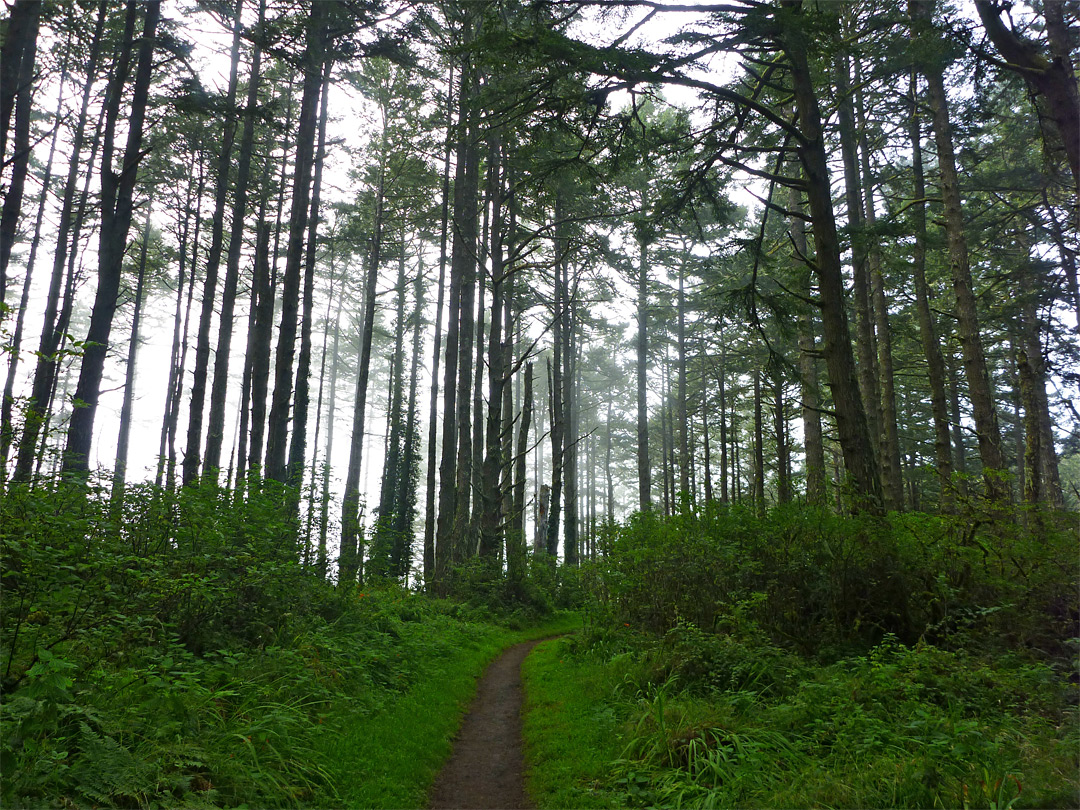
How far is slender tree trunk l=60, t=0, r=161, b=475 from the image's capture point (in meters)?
9.47

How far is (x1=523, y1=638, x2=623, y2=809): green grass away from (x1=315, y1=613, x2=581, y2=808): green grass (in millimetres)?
890

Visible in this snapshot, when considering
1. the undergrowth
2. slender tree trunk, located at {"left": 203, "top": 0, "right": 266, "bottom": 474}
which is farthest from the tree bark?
slender tree trunk, located at {"left": 203, "top": 0, "right": 266, "bottom": 474}

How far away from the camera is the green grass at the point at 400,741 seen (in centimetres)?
448

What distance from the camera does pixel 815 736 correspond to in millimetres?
4293

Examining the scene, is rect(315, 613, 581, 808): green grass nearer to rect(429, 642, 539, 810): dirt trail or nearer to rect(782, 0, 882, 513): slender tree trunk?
rect(429, 642, 539, 810): dirt trail

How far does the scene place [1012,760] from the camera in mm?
3338

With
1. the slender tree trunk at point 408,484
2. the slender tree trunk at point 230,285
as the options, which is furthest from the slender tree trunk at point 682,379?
the slender tree trunk at point 230,285

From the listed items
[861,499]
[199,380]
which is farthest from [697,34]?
[199,380]

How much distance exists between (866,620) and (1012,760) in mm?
→ 2896

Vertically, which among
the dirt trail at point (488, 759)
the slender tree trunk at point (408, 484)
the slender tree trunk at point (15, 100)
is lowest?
the dirt trail at point (488, 759)

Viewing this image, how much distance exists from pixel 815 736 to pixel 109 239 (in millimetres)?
12036

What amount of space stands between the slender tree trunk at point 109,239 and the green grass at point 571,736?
7.74 meters

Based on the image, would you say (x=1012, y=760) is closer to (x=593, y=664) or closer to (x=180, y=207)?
(x=593, y=664)

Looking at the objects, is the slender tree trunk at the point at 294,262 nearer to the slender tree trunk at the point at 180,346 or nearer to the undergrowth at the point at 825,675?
the undergrowth at the point at 825,675
